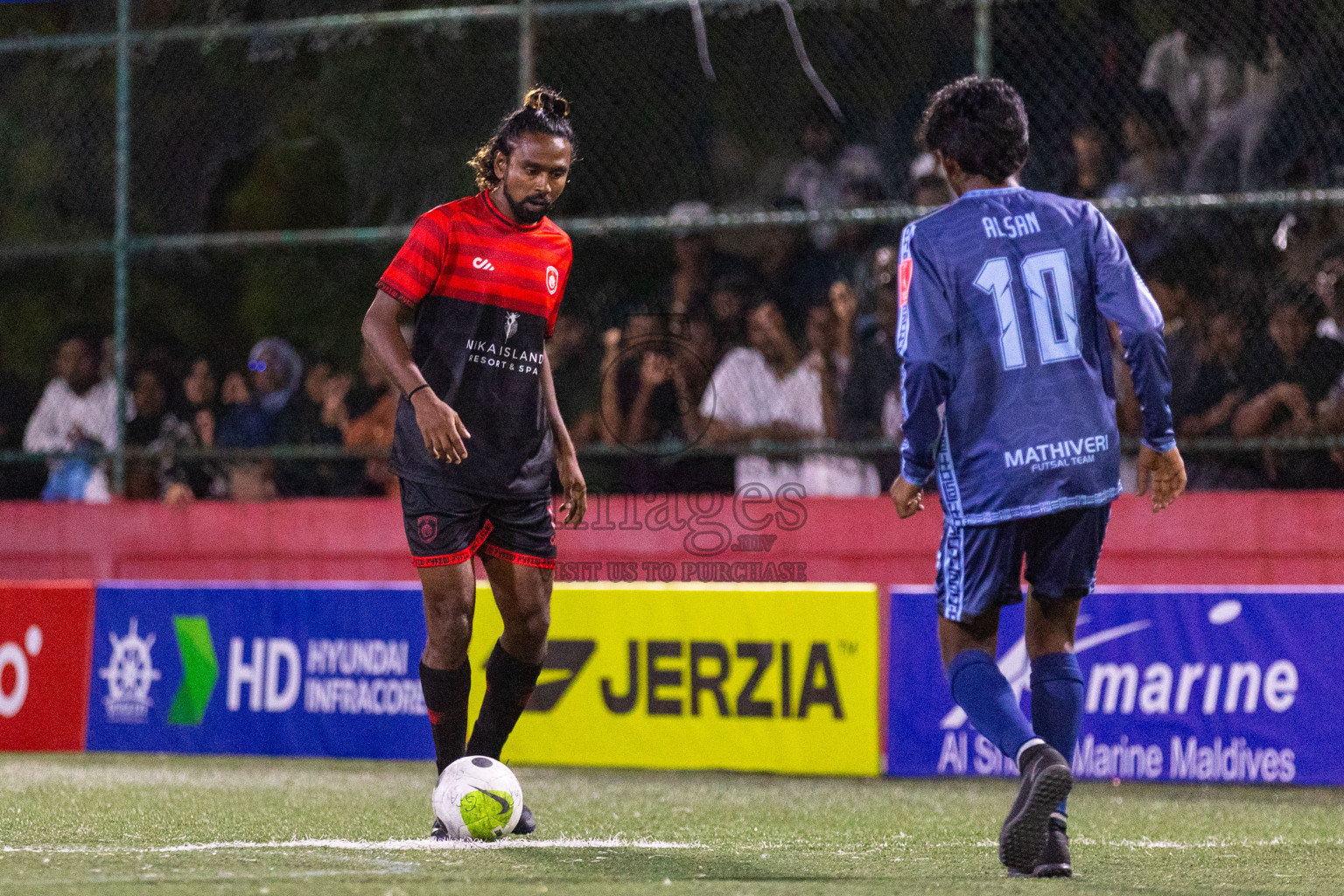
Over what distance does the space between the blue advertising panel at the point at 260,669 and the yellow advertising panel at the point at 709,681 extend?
50cm

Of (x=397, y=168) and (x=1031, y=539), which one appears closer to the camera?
(x=1031, y=539)

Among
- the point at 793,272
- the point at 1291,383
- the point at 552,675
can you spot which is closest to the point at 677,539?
the point at 552,675

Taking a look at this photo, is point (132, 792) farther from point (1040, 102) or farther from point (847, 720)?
point (1040, 102)

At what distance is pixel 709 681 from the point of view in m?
8.32

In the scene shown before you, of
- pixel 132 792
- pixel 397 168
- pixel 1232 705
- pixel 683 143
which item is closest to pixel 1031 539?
pixel 1232 705

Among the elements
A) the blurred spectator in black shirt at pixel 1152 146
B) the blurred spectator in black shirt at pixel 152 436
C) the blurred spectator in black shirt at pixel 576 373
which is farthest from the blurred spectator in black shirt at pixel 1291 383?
the blurred spectator in black shirt at pixel 152 436

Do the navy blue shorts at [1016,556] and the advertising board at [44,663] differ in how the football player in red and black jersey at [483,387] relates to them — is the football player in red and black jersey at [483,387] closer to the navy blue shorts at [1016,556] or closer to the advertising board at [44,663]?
the navy blue shorts at [1016,556]

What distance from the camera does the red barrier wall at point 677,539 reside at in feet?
29.7

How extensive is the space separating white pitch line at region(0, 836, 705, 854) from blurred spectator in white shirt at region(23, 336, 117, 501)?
21.3ft

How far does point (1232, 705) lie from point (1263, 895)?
11.2 feet

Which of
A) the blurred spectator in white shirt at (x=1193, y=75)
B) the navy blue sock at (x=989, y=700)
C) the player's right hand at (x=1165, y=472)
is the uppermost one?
the blurred spectator in white shirt at (x=1193, y=75)

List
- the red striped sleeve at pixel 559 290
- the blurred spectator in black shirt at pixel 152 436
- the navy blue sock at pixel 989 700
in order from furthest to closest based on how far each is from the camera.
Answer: the blurred spectator in black shirt at pixel 152 436
the red striped sleeve at pixel 559 290
the navy blue sock at pixel 989 700

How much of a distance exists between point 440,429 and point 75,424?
7031 mm

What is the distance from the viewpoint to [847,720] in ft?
26.6
